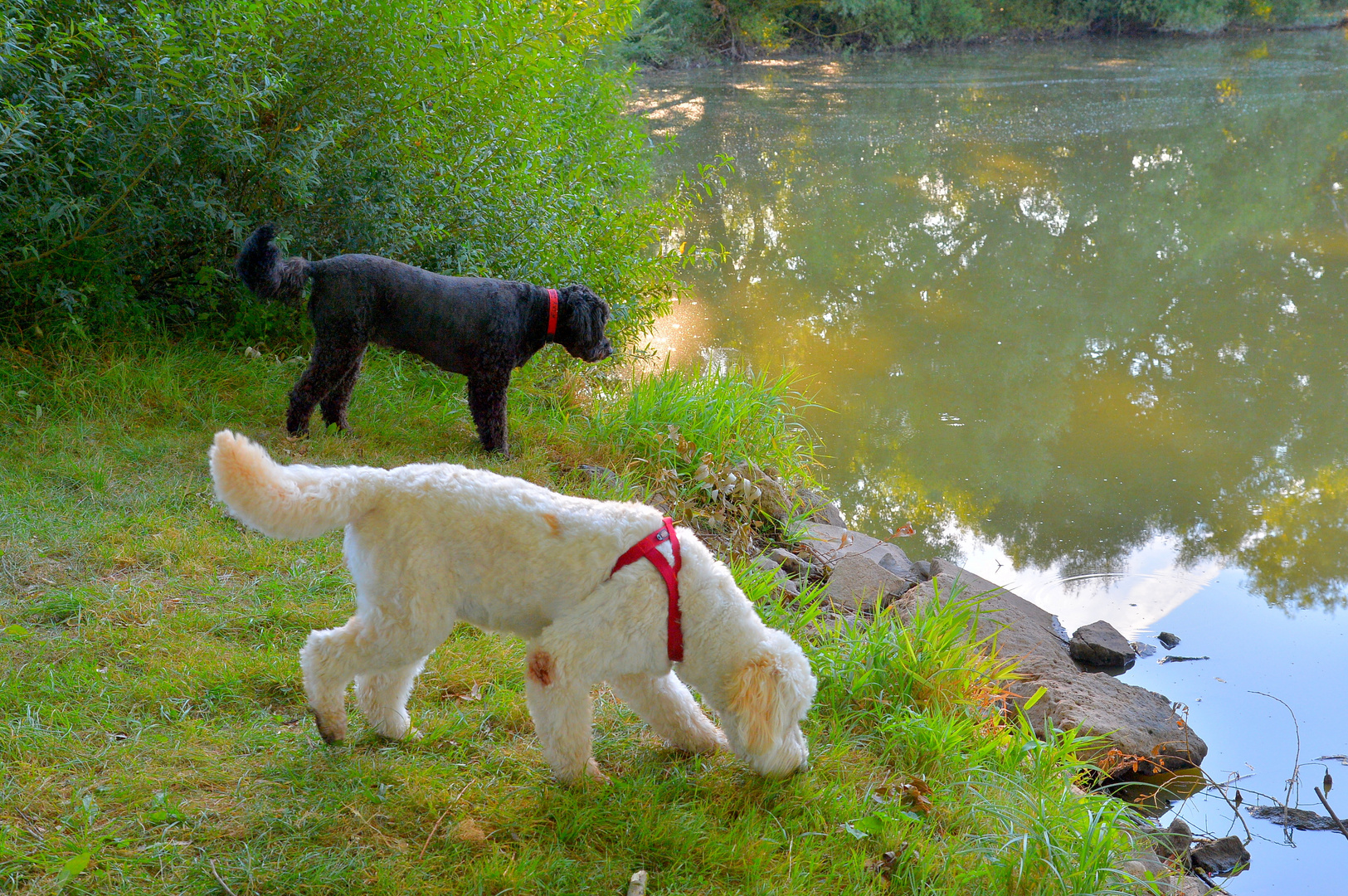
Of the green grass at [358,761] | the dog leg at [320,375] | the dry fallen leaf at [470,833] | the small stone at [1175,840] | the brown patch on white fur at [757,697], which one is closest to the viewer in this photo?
the green grass at [358,761]

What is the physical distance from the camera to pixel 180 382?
5113mm

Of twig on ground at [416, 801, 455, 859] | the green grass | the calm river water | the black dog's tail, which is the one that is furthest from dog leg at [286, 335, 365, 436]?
the calm river water

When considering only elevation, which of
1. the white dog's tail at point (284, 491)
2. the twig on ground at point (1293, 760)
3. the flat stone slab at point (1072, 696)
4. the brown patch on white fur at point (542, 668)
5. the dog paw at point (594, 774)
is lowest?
the twig on ground at point (1293, 760)

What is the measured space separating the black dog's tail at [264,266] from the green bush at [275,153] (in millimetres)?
826

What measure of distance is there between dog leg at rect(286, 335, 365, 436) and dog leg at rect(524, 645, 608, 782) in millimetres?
2686

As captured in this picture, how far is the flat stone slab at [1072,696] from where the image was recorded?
3918mm

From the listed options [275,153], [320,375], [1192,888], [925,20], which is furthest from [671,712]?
[925,20]

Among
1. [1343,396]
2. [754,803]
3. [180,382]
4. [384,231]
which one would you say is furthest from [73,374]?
[1343,396]

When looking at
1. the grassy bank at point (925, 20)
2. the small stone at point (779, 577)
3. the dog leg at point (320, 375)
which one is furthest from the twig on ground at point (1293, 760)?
the grassy bank at point (925, 20)

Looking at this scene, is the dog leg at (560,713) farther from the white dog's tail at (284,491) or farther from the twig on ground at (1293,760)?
the twig on ground at (1293,760)

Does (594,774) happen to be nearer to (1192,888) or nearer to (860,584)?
(1192,888)

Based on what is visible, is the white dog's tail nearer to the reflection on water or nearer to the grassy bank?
the reflection on water

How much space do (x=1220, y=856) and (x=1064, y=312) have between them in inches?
259

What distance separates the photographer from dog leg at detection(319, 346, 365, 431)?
191 inches
